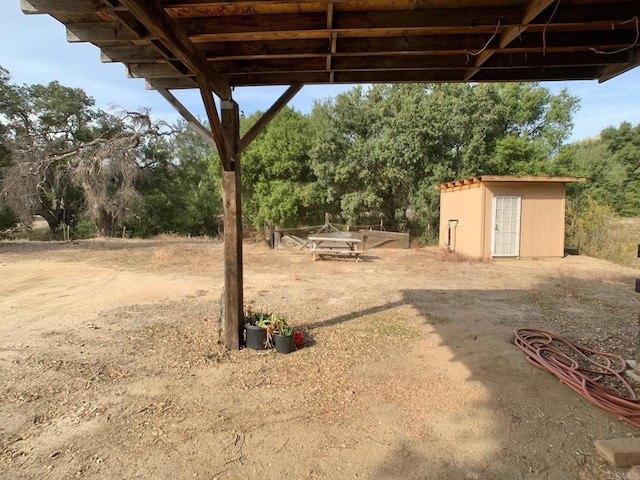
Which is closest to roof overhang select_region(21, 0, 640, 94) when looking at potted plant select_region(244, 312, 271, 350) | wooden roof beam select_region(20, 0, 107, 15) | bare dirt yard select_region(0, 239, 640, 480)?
wooden roof beam select_region(20, 0, 107, 15)

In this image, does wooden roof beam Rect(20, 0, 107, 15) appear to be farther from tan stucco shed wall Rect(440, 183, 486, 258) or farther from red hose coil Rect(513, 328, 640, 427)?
tan stucco shed wall Rect(440, 183, 486, 258)

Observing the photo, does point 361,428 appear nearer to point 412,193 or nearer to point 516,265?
point 516,265

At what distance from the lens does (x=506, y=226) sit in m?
10.9

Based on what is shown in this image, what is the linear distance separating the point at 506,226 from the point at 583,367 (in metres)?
8.31

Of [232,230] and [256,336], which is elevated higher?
[232,230]

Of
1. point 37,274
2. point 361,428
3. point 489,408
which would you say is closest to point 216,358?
point 361,428

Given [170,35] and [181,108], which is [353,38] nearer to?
[170,35]

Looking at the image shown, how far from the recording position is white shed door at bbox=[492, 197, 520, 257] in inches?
428

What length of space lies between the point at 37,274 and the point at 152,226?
1412 centimetres

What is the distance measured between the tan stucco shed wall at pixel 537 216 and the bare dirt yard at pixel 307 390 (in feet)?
15.0

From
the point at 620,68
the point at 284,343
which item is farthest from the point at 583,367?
the point at 284,343

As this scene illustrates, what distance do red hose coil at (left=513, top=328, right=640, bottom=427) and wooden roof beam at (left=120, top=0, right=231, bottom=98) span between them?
394cm

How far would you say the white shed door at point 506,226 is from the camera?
428 inches

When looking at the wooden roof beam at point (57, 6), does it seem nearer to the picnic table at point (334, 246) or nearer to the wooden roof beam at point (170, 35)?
the wooden roof beam at point (170, 35)
